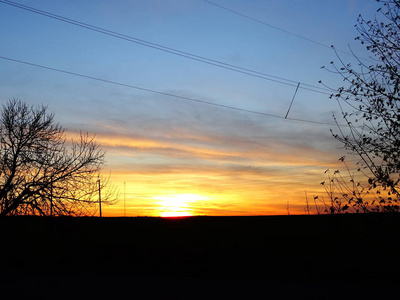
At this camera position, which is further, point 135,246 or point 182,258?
point 135,246

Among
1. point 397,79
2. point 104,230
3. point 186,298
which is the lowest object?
point 186,298

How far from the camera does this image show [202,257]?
17.7 meters

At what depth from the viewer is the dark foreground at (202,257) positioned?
13.1 meters

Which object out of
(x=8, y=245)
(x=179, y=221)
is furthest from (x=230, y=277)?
(x=8, y=245)

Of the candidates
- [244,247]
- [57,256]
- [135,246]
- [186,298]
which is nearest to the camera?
[186,298]

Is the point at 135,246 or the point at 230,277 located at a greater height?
the point at 135,246

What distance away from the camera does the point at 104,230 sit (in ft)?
71.4

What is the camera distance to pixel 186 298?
12.6 metres

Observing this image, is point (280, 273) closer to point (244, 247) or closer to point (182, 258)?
point (244, 247)

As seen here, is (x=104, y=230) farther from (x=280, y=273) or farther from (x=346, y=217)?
(x=346, y=217)

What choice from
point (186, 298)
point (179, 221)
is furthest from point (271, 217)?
point (186, 298)

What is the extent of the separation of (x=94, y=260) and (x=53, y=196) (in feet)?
17.6

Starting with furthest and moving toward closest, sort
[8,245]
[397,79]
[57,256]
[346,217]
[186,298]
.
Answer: [8,245] → [57,256] → [186,298] → [346,217] → [397,79]

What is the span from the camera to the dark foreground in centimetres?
1310
